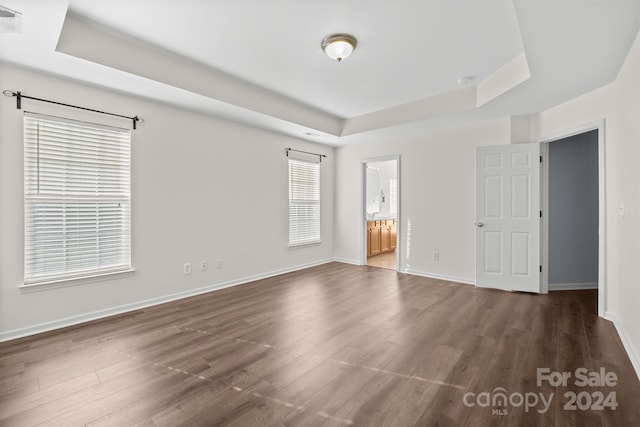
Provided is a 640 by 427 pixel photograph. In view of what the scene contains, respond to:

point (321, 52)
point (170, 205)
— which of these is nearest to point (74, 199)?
point (170, 205)

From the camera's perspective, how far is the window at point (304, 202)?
5.45 m

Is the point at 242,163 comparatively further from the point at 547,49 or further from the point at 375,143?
the point at 547,49

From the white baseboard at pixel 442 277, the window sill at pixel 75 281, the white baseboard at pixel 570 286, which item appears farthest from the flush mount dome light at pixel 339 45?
the white baseboard at pixel 570 286

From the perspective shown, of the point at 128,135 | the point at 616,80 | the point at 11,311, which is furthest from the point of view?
the point at 128,135

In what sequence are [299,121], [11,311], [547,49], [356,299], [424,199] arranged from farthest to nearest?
[424,199] < [299,121] < [356,299] < [11,311] < [547,49]

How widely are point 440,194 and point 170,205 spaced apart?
13.5 feet

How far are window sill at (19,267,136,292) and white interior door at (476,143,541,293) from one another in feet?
15.7

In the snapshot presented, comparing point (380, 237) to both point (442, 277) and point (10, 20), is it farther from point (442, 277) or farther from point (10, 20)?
point (10, 20)

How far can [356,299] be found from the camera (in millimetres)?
3809

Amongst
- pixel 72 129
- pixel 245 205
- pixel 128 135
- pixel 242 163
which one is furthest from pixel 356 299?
pixel 72 129

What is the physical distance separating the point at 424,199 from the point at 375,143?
1.48 metres

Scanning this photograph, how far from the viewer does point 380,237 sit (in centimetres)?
705

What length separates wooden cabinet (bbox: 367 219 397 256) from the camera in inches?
261

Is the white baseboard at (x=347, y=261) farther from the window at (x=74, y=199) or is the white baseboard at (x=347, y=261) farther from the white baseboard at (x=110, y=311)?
the window at (x=74, y=199)
